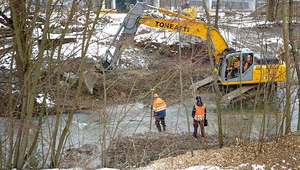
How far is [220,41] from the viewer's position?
11.1 metres

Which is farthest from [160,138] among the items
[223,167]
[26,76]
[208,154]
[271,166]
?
[26,76]

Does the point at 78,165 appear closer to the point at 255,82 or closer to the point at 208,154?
the point at 208,154

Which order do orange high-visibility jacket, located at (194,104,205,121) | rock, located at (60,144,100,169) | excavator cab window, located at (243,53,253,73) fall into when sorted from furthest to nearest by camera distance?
excavator cab window, located at (243,53,253,73) → orange high-visibility jacket, located at (194,104,205,121) → rock, located at (60,144,100,169)

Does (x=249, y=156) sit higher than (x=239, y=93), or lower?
lower

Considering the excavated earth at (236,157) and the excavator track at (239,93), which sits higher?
the excavator track at (239,93)

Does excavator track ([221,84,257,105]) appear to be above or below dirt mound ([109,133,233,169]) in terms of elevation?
above

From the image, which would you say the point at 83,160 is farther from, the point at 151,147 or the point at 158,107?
the point at 158,107

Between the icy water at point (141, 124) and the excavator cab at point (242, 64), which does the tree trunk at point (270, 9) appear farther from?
the excavator cab at point (242, 64)

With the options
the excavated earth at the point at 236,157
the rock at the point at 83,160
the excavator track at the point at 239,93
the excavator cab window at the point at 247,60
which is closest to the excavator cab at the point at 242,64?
the excavator cab window at the point at 247,60

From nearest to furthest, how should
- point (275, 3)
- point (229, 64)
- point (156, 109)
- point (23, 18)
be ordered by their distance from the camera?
1. point (23, 18)
2. point (275, 3)
3. point (156, 109)
4. point (229, 64)

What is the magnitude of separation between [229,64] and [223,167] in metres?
6.25

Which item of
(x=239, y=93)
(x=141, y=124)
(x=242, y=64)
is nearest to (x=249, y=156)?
(x=141, y=124)

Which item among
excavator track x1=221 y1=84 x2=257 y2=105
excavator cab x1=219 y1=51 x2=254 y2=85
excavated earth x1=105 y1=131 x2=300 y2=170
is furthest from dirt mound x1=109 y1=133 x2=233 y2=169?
excavator cab x1=219 y1=51 x2=254 y2=85

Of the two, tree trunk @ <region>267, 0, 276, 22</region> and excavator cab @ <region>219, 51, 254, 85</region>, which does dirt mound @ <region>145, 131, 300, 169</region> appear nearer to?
tree trunk @ <region>267, 0, 276, 22</region>
